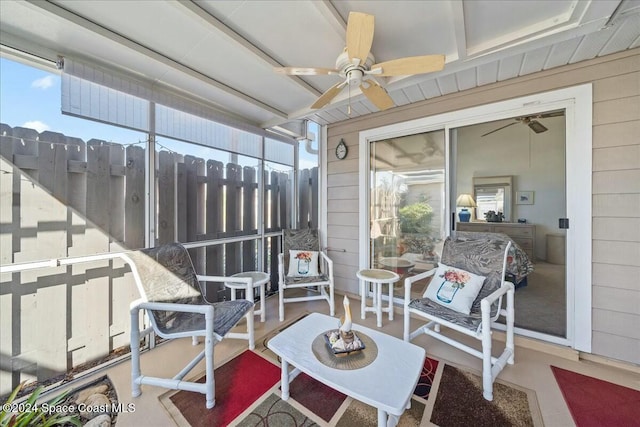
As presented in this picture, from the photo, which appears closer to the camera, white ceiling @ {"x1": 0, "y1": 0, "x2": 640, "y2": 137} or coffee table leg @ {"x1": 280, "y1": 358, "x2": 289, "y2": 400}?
white ceiling @ {"x1": 0, "y1": 0, "x2": 640, "y2": 137}

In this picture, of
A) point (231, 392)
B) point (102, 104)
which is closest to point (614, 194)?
point (231, 392)

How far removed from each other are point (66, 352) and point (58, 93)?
2111 millimetres

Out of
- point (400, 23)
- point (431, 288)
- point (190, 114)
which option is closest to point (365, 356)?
point (431, 288)

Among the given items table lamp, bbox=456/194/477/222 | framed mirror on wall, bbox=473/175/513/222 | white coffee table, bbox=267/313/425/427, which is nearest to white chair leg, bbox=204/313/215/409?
white coffee table, bbox=267/313/425/427

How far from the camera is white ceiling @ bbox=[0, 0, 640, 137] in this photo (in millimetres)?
1622

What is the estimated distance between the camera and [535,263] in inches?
98.2

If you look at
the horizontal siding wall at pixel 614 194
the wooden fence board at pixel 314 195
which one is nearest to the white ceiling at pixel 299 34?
the horizontal siding wall at pixel 614 194

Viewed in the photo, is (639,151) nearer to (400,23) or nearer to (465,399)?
(400,23)

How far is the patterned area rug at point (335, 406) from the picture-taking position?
Answer: 1.59 metres

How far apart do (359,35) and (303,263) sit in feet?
8.81

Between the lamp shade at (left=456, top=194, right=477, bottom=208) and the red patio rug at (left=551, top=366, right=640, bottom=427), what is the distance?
1.65 m

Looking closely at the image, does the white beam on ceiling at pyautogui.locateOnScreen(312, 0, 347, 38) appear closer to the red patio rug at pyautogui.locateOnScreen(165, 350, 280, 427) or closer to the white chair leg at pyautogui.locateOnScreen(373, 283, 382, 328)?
the white chair leg at pyautogui.locateOnScreen(373, 283, 382, 328)

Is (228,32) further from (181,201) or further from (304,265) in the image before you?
(304,265)

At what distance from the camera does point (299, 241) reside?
3639mm
